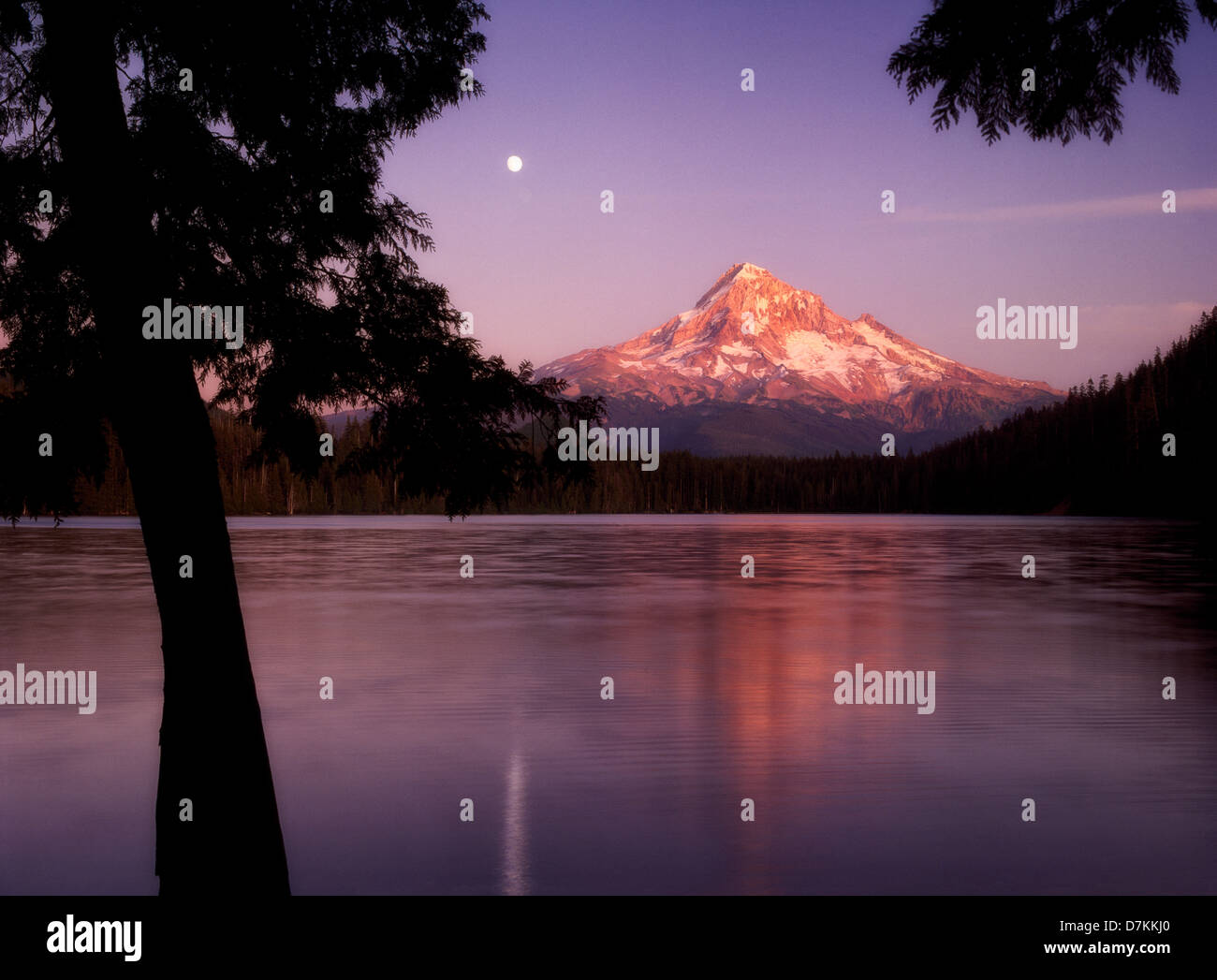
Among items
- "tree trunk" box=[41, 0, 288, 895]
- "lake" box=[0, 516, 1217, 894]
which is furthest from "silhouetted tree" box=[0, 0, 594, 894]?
"lake" box=[0, 516, 1217, 894]

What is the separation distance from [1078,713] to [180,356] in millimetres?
15912

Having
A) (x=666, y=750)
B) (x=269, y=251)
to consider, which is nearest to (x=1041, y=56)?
(x=269, y=251)

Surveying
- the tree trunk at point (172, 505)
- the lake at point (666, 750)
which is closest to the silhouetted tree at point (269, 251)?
the tree trunk at point (172, 505)

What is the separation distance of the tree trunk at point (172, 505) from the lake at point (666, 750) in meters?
0.26

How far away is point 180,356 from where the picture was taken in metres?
8.52

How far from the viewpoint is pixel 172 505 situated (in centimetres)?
830

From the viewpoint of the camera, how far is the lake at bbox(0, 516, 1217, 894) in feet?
37.3

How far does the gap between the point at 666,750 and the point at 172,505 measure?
9637 mm

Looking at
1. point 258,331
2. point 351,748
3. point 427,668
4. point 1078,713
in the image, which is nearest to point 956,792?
point 1078,713

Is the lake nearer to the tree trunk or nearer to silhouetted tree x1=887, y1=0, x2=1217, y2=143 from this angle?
the tree trunk

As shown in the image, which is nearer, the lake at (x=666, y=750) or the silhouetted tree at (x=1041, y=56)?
the silhouetted tree at (x=1041, y=56)

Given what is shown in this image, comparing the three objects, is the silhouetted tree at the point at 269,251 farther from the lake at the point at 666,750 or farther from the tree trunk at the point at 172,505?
the lake at the point at 666,750

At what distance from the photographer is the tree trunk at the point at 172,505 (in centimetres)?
830
